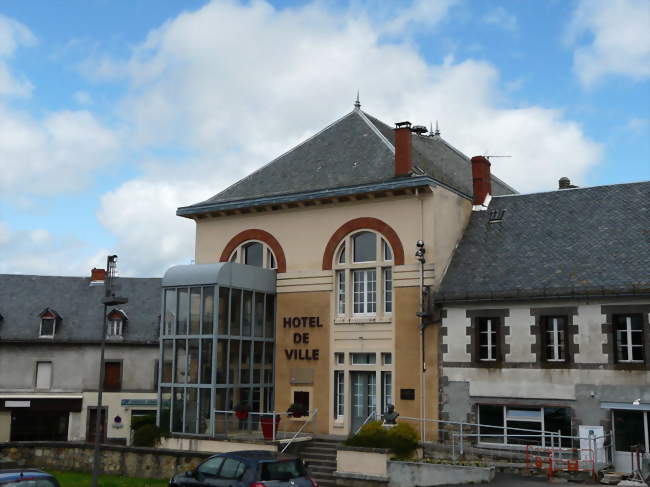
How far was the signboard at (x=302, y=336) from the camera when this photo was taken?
1021 inches

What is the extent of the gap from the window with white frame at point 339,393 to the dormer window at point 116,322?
1920cm

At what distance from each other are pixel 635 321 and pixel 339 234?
9827 millimetres

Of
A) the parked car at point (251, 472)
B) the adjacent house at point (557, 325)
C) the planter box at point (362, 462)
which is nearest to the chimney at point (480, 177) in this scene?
the adjacent house at point (557, 325)

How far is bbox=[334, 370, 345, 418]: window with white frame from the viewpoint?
25172 millimetres

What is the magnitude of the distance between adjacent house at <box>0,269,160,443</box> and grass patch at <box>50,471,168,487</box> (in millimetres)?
16034

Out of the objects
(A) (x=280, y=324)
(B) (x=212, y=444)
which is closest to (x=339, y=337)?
(A) (x=280, y=324)

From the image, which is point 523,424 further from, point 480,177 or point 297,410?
point 480,177

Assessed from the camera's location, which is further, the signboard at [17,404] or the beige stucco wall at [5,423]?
the beige stucco wall at [5,423]

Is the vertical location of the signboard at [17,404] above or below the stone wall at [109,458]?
above

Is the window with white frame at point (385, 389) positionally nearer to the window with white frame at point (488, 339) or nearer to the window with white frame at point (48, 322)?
the window with white frame at point (488, 339)

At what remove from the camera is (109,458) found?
2356 centimetres

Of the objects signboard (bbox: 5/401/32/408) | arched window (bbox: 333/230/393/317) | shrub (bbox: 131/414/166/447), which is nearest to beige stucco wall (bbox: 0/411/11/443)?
signboard (bbox: 5/401/32/408)

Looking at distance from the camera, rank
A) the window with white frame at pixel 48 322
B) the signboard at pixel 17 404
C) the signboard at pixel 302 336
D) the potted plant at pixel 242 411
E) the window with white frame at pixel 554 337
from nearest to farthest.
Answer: the window with white frame at pixel 554 337 → the potted plant at pixel 242 411 → the signboard at pixel 302 336 → the signboard at pixel 17 404 → the window with white frame at pixel 48 322

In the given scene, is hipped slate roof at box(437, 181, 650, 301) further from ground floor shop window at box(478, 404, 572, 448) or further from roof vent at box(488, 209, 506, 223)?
ground floor shop window at box(478, 404, 572, 448)
